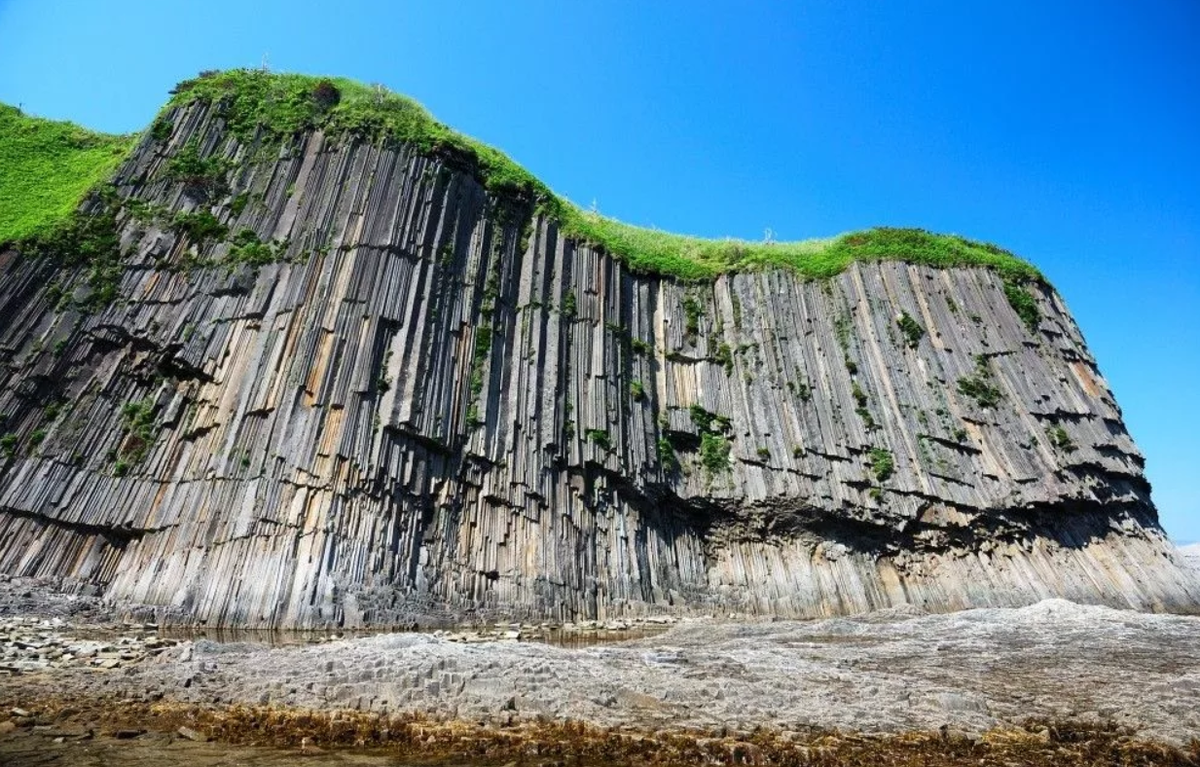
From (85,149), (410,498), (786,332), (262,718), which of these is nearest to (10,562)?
(410,498)

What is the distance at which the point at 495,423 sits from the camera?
990 inches

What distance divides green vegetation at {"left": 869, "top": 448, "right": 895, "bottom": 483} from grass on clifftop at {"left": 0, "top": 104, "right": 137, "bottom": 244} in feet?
104

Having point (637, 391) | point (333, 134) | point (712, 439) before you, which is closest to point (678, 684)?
point (637, 391)

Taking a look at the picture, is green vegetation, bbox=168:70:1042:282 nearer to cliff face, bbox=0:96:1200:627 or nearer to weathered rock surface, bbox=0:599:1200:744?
cliff face, bbox=0:96:1200:627

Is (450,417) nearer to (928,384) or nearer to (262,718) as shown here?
(262,718)

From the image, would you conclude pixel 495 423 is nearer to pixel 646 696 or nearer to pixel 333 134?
pixel 333 134

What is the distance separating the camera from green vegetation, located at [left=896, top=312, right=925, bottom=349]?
34656 millimetres

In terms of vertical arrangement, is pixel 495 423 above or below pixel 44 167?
below

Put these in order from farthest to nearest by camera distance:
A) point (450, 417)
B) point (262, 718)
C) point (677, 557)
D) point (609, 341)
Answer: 1. point (609, 341)
2. point (677, 557)
3. point (450, 417)
4. point (262, 718)

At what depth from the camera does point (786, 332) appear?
1362 inches

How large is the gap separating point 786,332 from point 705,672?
24961mm

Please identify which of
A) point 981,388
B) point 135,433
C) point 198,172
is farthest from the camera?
Result: point 981,388

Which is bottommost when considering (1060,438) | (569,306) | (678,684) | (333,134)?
(678,684)

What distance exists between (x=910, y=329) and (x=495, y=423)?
21.0m
